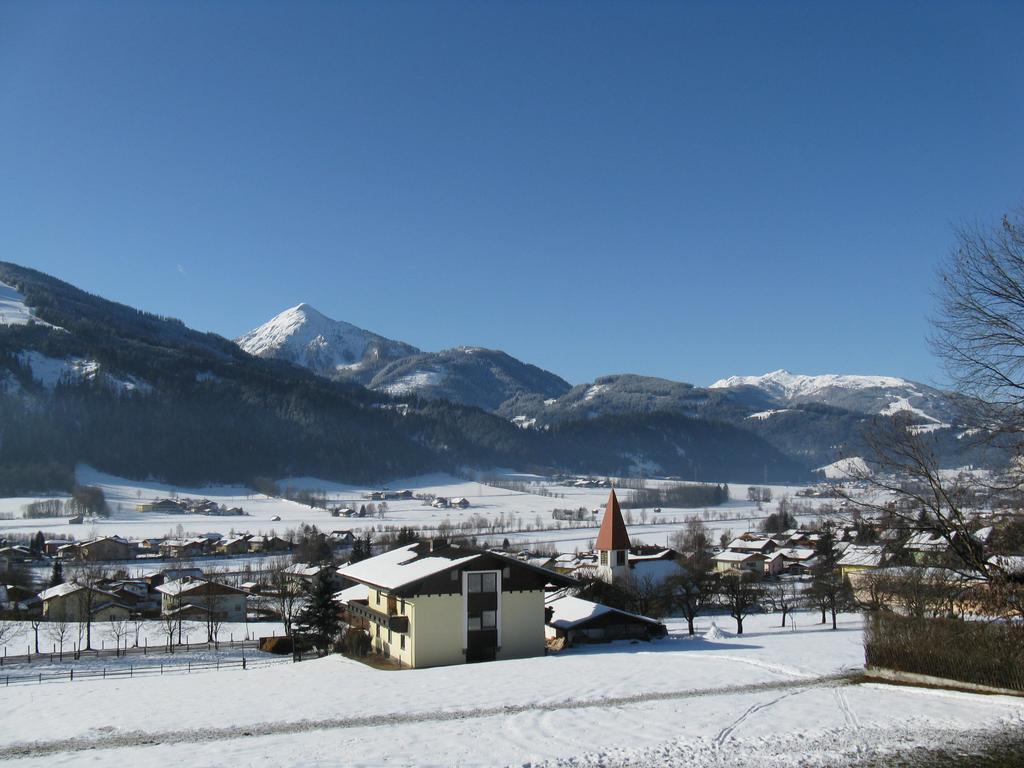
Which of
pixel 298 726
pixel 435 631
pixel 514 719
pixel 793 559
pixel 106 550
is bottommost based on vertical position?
pixel 106 550

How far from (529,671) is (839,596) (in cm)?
2866

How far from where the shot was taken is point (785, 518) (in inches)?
4535

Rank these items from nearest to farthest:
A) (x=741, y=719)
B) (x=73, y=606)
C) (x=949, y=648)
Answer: (x=741, y=719) → (x=949, y=648) → (x=73, y=606)

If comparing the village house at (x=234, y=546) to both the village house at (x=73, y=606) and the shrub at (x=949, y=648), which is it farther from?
the shrub at (x=949, y=648)

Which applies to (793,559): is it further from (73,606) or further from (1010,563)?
(1010,563)

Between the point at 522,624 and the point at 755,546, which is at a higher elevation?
the point at 522,624

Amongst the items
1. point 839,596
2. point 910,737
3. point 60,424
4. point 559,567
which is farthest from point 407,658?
point 60,424

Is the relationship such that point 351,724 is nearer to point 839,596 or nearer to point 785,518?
point 839,596

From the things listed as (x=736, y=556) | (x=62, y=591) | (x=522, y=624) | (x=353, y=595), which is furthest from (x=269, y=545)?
(x=522, y=624)

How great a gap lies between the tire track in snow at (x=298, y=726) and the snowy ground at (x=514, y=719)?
1.6 inches

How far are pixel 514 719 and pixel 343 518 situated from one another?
121 metres

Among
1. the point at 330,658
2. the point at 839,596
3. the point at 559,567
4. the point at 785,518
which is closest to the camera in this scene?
the point at 330,658

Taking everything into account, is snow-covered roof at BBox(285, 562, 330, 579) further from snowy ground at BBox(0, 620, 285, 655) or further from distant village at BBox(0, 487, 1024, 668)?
snowy ground at BBox(0, 620, 285, 655)

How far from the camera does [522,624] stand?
2852cm
